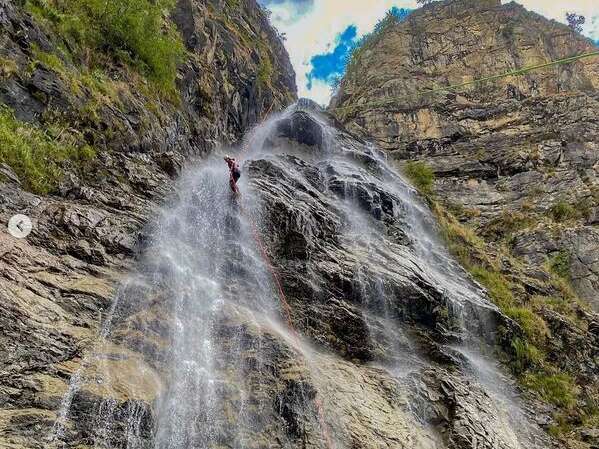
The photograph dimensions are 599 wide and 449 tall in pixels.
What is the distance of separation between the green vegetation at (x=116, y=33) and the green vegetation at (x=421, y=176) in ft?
46.2

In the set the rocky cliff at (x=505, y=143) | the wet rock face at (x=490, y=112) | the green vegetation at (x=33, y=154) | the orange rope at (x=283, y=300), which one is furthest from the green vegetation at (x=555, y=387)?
the green vegetation at (x=33, y=154)

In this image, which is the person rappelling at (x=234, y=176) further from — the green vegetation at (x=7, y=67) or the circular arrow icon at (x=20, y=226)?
the circular arrow icon at (x=20, y=226)

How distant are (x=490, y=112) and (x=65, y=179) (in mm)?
28878

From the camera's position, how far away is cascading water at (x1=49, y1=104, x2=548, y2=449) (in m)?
7.12

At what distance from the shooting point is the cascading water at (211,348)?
23.4 ft

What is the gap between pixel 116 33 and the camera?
16516 millimetres

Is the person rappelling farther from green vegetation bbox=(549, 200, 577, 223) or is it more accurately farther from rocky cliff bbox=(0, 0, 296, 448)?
green vegetation bbox=(549, 200, 577, 223)

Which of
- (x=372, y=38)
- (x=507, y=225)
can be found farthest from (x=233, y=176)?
(x=372, y=38)

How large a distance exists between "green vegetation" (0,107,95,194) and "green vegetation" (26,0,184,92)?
4.33 meters

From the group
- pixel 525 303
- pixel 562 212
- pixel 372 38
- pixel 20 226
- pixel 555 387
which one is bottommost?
pixel 555 387

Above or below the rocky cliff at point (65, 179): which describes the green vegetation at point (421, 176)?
above

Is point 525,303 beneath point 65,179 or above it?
above

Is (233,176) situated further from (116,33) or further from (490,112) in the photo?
(490,112)

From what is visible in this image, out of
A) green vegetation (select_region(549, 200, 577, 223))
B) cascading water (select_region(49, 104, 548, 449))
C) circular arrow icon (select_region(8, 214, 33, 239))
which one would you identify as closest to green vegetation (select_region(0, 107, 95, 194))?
circular arrow icon (select_region(8, 214, 33, 239))
